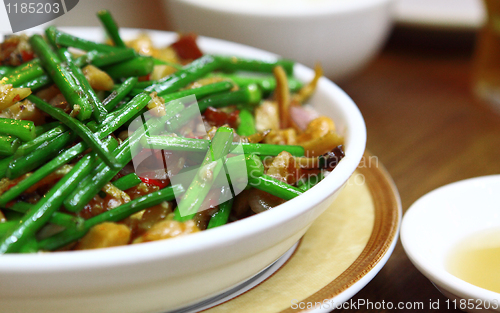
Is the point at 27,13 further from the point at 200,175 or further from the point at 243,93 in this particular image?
the point at 200,175

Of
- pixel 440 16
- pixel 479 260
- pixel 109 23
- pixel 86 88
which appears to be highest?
pixel 109 23

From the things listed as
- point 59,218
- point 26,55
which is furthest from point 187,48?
point 59,218

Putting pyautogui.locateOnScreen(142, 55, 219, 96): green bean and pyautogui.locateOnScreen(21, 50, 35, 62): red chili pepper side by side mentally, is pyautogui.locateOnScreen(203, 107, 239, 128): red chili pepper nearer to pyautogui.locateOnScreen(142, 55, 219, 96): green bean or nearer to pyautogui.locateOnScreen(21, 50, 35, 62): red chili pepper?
pyautogui.locateOnScreen(142, 55, 219, 96): green bean

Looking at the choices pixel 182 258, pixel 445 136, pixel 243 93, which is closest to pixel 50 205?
pixel 182 258

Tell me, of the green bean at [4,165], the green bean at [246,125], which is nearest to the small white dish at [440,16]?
the green bean at [246,125]

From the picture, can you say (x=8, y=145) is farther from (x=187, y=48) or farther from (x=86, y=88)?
(x=187, y=48)

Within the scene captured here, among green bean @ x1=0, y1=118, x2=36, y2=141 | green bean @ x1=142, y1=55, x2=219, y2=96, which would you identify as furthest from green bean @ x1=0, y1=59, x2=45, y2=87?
green bean @ x1=142, y1=55, x2=219, y2=96

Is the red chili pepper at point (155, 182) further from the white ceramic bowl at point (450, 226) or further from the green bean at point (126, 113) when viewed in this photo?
the white ceramic bowl at point (450, 226)
